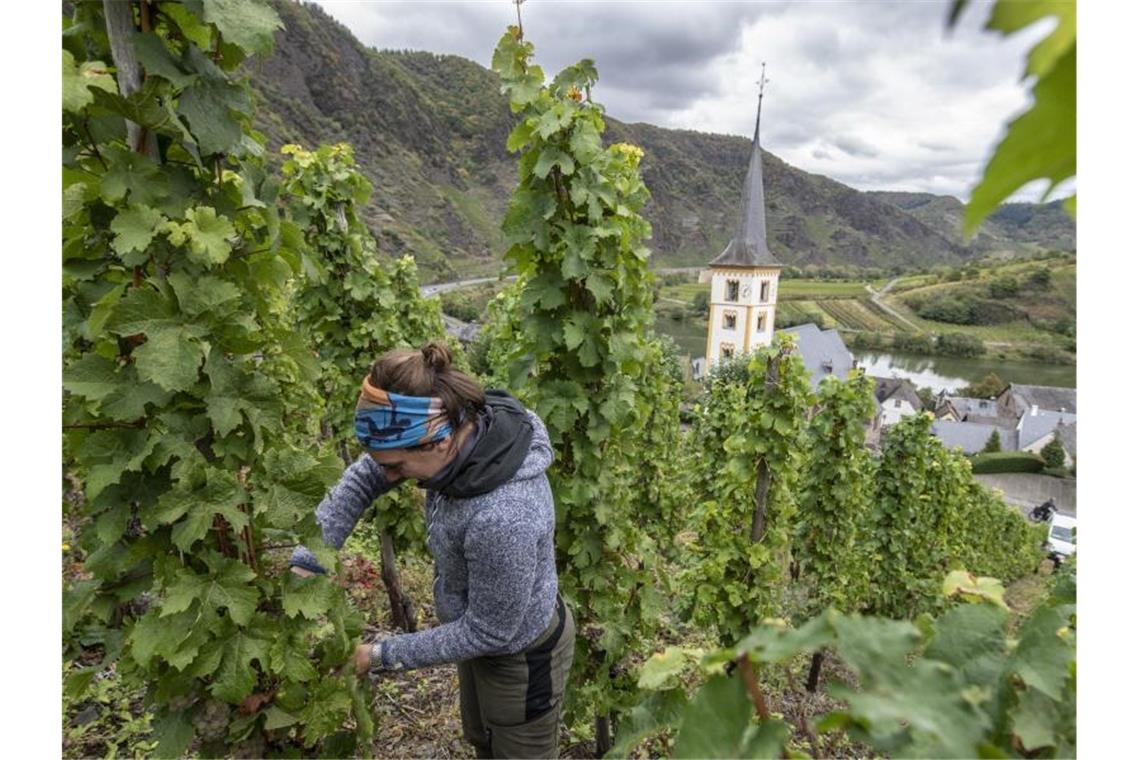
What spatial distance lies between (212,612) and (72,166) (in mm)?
1257

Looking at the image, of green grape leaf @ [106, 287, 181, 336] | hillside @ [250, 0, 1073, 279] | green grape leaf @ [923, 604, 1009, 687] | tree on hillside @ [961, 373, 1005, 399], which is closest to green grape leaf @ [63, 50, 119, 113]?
green grape leaf @ [106, 287, 181, 336]

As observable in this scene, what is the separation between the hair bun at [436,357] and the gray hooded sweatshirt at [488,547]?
0.24m

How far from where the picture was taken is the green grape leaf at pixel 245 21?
4.80 feet

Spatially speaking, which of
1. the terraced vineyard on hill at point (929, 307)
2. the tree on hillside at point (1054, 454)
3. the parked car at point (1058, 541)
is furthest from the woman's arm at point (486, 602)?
the terraced vineyard on hill at point (929, 307)

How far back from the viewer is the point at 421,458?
210 cm

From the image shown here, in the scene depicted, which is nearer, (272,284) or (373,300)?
(272,284)

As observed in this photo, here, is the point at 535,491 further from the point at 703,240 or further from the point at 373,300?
the point at 703,240

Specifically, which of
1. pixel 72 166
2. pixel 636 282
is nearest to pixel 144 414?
pixel 72 166

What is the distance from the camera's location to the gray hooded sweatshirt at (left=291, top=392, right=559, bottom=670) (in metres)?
2.05

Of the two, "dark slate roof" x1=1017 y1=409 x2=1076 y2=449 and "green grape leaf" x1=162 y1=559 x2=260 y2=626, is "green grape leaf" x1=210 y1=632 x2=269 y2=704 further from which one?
"dark slate roof" x1=1017 y1=409 x2=1076 y2=449

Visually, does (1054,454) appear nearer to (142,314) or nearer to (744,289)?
(744,289)

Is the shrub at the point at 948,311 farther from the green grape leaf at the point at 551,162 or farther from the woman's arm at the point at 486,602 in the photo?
the woman's arm at the point at 486,602

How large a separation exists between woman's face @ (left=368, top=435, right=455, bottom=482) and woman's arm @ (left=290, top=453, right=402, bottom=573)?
0.34 metres

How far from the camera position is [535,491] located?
2227mm
